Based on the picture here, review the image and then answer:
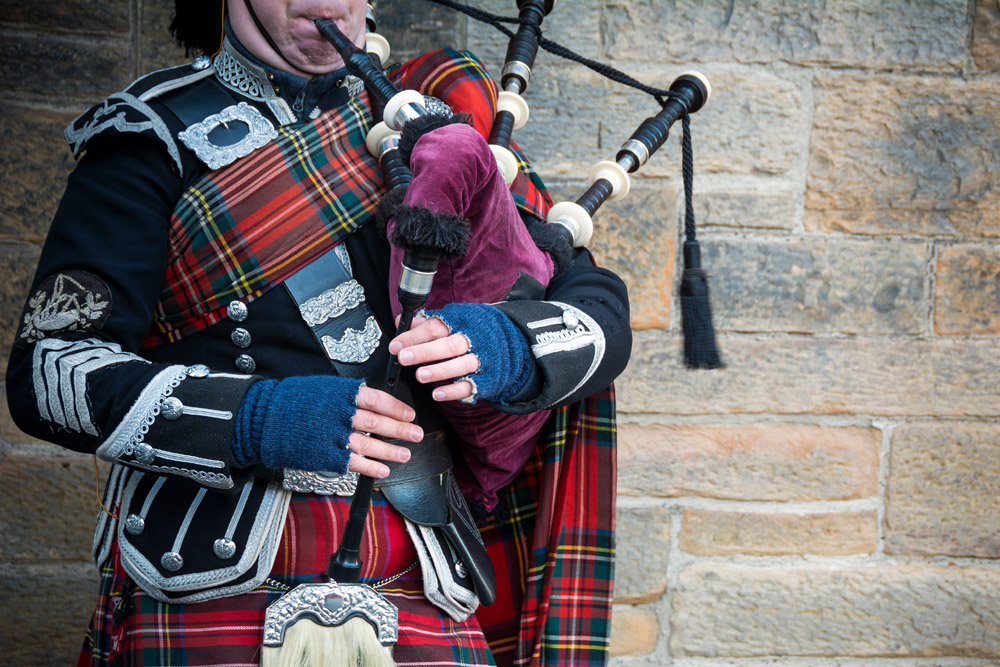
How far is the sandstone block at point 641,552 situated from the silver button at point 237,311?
47.5 inches

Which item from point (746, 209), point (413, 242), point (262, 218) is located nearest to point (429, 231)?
point (413, 242)

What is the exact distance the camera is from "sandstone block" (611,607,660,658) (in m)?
2.15

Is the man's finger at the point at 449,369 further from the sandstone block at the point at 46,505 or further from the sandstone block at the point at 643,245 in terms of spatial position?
the sandstone block at the point at 46,505

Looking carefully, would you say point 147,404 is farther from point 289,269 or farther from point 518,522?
point 518,522

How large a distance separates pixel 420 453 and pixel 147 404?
0.42m

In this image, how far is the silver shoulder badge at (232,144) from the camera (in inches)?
49.1

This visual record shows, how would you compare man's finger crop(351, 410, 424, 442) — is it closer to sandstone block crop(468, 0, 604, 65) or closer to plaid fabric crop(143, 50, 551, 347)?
plaid fabric crop(143, 50, 551, 347)

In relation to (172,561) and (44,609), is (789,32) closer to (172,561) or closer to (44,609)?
(172,561)

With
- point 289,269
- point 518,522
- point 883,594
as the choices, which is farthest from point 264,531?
point 883,594

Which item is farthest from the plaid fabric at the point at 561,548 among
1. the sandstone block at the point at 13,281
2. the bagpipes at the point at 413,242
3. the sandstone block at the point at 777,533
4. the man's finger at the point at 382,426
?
the sandstone block at the point at 13,281

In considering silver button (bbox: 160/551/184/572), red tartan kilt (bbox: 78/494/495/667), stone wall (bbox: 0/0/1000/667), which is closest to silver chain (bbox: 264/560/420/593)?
red tartan kilt (bbox: 78/494/495/667)

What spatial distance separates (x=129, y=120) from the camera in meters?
1.21

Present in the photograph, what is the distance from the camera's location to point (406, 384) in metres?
1.29

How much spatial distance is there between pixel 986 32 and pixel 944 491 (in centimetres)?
117
